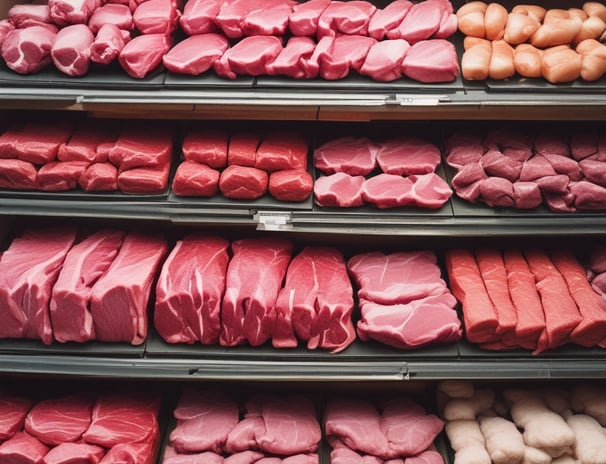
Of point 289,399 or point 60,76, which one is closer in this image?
point 60,76

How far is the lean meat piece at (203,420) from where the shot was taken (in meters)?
2.79

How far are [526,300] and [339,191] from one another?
1.02m

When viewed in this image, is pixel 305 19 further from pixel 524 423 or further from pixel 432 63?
pixel 524 423

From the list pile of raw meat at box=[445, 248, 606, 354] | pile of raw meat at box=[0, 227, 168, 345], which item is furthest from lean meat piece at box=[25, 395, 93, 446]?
pile of raw meat at box=[445, 248, 606, 354]

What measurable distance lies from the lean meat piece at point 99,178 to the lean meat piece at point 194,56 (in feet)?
1.80

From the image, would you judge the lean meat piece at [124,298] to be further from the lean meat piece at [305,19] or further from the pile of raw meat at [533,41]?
the pile of raw meat at [533,41]

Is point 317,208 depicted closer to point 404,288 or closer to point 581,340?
point 404,288

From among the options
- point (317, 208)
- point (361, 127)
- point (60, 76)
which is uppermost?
point (60, 76)

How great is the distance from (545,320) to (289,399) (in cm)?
133

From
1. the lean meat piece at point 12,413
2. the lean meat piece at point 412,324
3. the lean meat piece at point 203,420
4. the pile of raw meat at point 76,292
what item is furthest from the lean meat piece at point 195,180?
the lean meat piece at point 12,413

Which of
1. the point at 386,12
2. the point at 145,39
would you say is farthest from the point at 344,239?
the point at 145,39

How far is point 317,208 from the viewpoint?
2.70 metres

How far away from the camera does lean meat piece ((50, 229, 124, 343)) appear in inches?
103

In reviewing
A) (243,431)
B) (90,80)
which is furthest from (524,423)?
(90,80)
